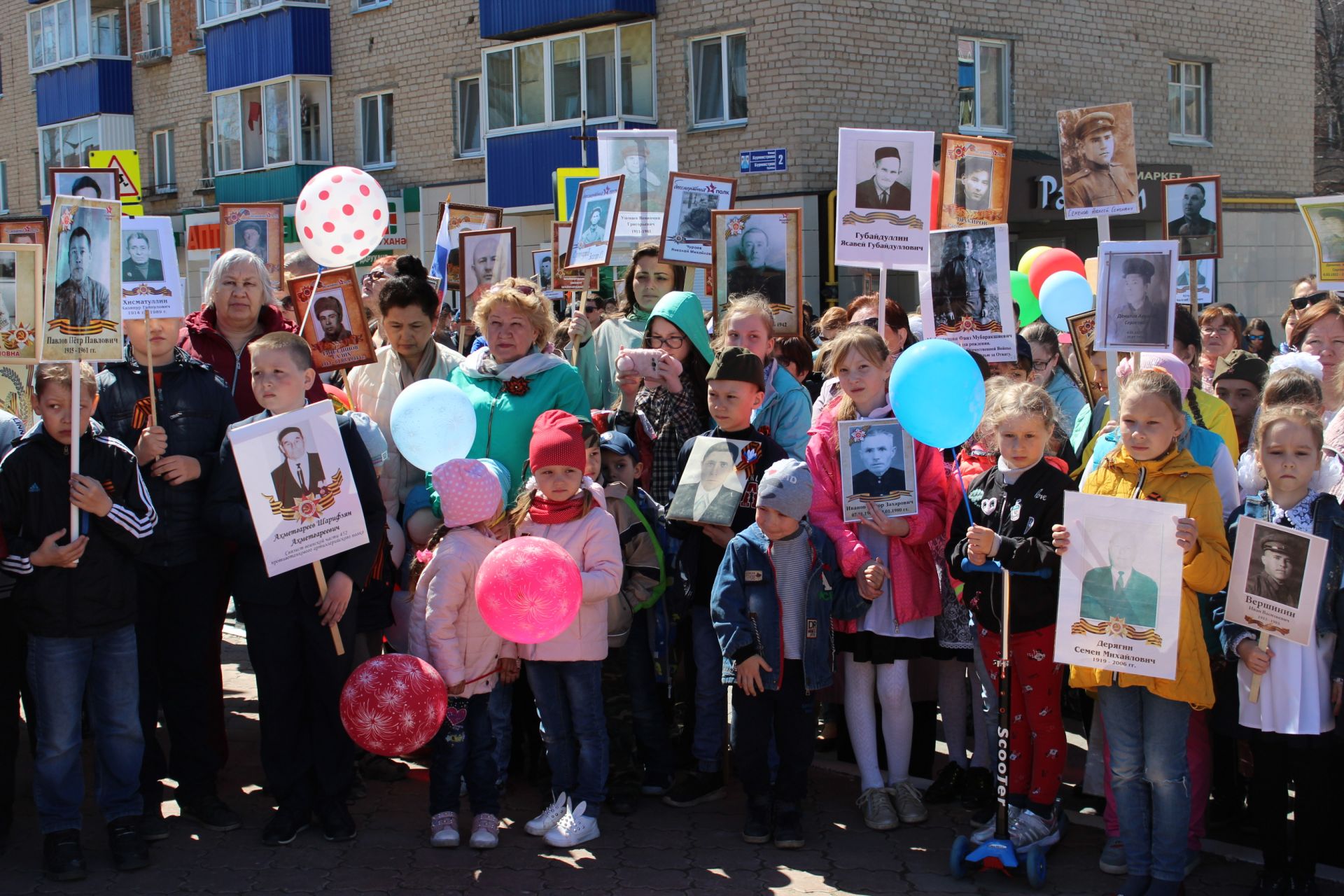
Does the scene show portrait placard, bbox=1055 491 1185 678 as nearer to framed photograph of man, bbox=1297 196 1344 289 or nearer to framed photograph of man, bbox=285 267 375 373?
framed photograph of man, bbox=285 267 375 373

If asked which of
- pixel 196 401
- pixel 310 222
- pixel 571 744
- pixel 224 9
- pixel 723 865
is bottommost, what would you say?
pixel 723 865

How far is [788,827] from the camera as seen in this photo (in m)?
4.85

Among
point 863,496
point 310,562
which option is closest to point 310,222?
point 310,562

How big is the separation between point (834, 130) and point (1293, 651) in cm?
1509

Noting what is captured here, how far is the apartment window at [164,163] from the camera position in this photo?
28.5 meters

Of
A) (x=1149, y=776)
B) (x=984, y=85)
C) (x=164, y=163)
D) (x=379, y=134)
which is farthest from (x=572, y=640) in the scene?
(x=164, y=163)

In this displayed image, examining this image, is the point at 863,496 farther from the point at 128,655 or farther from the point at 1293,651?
the point at 128,655

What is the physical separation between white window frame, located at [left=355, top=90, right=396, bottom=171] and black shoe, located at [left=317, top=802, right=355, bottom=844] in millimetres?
19920

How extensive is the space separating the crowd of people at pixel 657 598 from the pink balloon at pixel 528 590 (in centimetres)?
23

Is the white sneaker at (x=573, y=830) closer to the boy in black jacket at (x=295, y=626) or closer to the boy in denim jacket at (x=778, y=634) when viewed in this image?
the boy in denim jacket at (x=778, y=634)

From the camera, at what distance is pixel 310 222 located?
6699 mm

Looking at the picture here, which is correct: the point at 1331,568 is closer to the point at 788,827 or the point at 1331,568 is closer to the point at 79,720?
the point at 788,827

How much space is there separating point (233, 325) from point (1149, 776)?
156 inches

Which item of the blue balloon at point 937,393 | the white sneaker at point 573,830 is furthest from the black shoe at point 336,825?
the blue balloon at point 937,393
